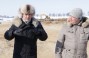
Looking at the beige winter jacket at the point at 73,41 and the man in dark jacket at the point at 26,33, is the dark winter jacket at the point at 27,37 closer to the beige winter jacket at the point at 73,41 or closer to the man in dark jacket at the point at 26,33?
the man in dark jacket at the point at 26,33

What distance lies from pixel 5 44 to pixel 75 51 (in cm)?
966

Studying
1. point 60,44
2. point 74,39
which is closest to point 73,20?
point 74,39

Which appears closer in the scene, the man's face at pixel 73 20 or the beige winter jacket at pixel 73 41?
the man's face at pixel 73 20

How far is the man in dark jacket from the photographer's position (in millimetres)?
5242

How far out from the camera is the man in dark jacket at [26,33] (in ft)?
17.2

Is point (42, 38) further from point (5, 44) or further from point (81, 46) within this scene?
point (5, 44)

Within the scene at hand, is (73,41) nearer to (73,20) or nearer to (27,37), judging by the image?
(73,20)

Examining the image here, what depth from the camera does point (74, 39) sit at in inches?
214

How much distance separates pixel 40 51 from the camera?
517 inches

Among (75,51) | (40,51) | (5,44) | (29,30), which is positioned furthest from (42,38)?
(5,44)

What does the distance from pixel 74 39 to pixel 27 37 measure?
29.5 inches

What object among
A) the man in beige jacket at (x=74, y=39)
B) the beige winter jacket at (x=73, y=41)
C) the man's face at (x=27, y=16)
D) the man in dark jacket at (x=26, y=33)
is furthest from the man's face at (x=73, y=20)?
the man's face at (x=27, y=16)

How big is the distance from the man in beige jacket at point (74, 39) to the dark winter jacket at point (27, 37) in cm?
36

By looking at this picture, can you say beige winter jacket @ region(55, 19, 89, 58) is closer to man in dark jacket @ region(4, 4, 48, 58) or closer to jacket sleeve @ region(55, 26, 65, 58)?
jacket sleeve @ region(55, 26, 65, 58)
